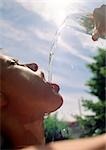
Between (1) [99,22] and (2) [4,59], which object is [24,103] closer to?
(2) [4,59]

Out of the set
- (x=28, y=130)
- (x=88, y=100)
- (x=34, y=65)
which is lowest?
(x=88, y=100)

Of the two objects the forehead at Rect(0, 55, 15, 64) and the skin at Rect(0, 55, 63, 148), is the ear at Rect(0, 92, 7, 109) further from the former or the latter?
the forehead at Rect(0, 55, 15, 64)

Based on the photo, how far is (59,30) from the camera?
1.45 metres

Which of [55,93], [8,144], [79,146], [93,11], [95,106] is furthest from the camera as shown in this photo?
[95,106]

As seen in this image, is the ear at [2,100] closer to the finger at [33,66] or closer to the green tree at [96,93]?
the finger at [33,66]

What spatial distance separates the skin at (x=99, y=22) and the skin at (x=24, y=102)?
0.22 meters

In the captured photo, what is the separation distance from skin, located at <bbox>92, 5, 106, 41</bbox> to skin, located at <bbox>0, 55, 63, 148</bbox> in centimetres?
22

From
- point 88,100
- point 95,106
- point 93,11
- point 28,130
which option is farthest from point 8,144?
point 88,100

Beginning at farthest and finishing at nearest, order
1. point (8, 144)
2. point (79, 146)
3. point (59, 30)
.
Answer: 1. point (59, 30)
2. point (8, 144)
3. point (79, 146)

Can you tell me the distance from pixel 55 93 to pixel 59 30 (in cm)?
39

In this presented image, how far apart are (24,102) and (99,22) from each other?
343 millimetres

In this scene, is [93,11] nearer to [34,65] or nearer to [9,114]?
[34,65]

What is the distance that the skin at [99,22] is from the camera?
4.02 ft

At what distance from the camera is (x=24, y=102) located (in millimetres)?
1091
